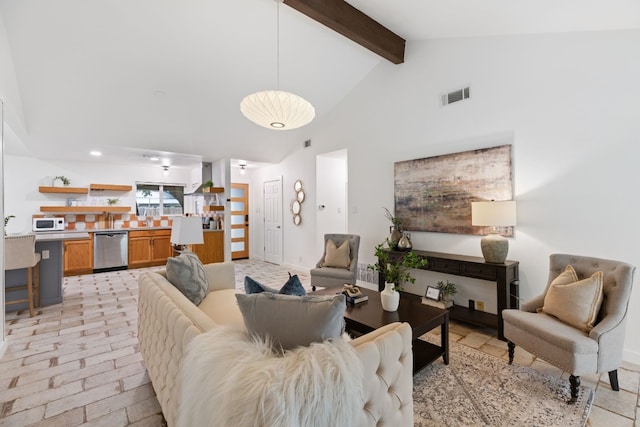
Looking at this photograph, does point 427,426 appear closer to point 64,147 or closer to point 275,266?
point 275,266

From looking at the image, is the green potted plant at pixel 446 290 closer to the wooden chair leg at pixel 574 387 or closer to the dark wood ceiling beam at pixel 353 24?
the wooden chair leg at pixel 574 387

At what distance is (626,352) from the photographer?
2.50 meters

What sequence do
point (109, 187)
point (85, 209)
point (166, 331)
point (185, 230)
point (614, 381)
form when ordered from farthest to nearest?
point (109, 187)
point (85, 209)
point (185, 230)
point (614, 381)
point (166, 331)

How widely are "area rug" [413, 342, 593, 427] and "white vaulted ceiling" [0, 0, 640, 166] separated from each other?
9.79ft

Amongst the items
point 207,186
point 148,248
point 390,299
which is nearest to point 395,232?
point 390,299

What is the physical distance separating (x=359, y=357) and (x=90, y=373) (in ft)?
7.90

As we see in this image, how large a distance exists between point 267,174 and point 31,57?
4394mm

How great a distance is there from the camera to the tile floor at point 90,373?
1822mm

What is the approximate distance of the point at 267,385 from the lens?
3.01ft

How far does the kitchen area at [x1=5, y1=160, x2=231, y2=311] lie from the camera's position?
573cm

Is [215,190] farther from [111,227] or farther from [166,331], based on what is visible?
[166,331]

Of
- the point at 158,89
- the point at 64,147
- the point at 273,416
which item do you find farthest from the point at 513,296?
the point at 64,147

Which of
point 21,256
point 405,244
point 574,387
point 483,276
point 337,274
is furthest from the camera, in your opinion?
point 337,274

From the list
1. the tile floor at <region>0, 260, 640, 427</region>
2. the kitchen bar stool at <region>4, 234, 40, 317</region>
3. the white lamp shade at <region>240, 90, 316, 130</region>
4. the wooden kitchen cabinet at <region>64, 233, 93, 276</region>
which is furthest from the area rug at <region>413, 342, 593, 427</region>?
the wooden kitchen cabinet at <region>64, 233, 93, 276</region>
